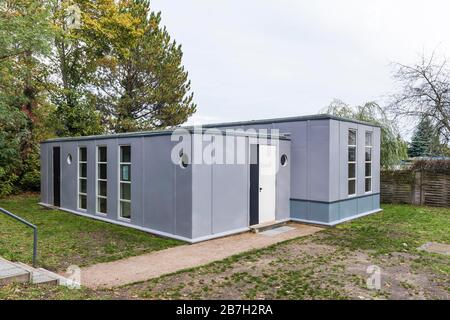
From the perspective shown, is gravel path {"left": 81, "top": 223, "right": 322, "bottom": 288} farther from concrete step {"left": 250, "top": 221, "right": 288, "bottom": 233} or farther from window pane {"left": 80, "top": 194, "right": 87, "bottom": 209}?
window pane {"left": 80, "top": 194, "right": 87, "bottom": 209}

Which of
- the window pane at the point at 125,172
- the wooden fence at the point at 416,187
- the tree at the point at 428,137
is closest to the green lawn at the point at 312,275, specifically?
the window pane at the point at 125,172

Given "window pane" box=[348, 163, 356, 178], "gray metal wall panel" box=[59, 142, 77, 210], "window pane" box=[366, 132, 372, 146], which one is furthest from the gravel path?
"gray metal wall panel" box=[59, 142, 77, 210]

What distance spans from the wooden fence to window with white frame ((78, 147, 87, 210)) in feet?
36.3

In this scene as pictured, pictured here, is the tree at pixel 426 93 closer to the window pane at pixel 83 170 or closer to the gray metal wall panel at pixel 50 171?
the window pane at pixel 83 170

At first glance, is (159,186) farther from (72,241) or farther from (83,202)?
(83,202)

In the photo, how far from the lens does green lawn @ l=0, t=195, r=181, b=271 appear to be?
5766 mm

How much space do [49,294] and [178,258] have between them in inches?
92.9

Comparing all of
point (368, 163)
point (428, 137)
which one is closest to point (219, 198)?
point (368, 163)

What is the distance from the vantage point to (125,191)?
8.66 m

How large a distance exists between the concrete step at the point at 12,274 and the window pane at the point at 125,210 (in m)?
4.05

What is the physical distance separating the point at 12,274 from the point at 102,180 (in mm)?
5292

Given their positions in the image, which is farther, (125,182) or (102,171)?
(102,171)

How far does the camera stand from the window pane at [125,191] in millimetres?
8539
